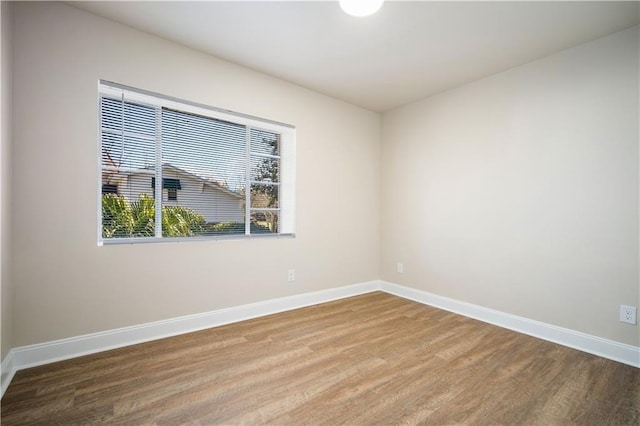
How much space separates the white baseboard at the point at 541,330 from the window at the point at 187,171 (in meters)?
2.01

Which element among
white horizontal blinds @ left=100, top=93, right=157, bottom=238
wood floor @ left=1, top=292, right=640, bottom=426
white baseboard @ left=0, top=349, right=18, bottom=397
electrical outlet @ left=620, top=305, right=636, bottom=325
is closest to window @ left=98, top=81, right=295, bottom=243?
white horizontal blinds @ left=100, top=93, right=157, bottom=238

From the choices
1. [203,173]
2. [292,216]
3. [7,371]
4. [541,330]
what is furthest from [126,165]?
[541,330]

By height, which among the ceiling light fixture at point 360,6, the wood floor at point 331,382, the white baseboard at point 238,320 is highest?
the ceiling light fixture at point 360,6

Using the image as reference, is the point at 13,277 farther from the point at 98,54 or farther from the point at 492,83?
the point at 492,83

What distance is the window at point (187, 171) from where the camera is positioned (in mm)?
2455

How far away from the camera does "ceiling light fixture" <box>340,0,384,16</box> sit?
1965 millimetres

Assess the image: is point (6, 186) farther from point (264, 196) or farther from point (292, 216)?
point (292, 216)

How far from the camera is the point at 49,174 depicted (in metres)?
2.15

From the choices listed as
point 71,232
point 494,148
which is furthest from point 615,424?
point 71,232

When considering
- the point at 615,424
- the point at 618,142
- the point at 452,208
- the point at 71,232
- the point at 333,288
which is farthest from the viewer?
the point at 333,288

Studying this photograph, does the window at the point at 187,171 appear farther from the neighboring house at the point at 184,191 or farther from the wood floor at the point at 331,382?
the wood floor at the point at 331,382

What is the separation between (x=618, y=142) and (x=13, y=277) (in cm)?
474

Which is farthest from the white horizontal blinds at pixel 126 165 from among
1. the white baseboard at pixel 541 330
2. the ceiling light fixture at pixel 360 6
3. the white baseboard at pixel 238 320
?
the white baseboard at pixel 541 330

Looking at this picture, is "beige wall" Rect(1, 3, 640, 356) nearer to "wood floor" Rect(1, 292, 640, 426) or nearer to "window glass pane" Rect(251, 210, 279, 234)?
"window glass pane" Rect(251, 210, 279, 234)
